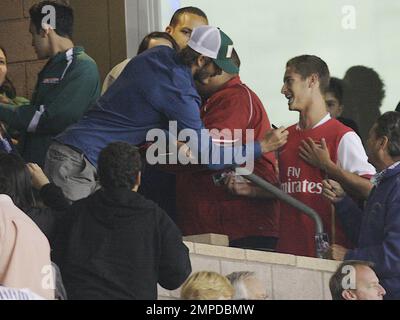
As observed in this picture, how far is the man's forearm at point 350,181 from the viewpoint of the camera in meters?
10.5

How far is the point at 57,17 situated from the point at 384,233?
2198 mm

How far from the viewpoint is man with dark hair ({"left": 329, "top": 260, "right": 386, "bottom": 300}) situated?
9766 mm

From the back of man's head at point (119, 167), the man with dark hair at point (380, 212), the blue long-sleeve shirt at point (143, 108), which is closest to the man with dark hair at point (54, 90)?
the blue long-sleeve shirt at point (143, 108)

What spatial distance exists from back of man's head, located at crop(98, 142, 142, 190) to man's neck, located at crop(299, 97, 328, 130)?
1525 mm

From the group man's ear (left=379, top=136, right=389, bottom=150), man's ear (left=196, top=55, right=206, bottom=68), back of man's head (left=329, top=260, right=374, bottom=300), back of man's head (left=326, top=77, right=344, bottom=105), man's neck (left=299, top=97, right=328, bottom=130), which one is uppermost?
man's ear (left=196, top=55, right=206, bottom=68)

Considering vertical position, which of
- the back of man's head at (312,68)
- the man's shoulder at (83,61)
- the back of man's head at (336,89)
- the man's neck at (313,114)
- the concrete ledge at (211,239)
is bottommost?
the concrete ledge at (211,239)

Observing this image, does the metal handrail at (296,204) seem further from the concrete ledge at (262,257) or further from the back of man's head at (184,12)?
the back of man's head at (184,12)

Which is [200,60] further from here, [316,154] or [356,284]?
[356,284]

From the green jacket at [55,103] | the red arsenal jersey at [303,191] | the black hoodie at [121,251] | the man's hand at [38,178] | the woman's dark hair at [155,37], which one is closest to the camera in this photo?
the black hoodie at [121,251]

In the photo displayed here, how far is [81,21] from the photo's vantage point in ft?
39.6

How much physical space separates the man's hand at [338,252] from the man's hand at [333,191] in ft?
0.85

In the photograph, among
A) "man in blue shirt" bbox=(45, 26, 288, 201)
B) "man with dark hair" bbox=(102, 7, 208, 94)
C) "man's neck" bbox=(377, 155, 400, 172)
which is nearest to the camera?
"man in blue shirt" bbox=(45, 26, 288, 201)
